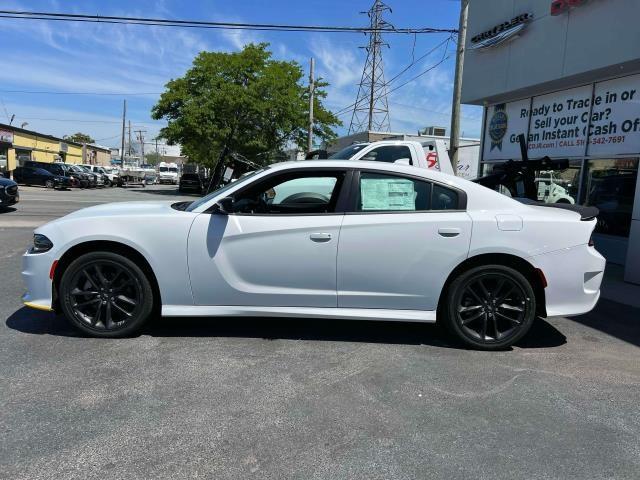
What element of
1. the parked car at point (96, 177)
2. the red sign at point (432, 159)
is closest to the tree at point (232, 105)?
the parked car at point (96, 177)

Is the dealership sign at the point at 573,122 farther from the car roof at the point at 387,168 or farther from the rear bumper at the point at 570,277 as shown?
the car roof at the point at 387,168

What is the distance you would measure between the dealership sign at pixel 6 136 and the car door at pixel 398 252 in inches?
1819

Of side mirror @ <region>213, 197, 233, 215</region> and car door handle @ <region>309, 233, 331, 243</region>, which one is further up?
side mirror @ <region>213, 197, 233, 215</region>

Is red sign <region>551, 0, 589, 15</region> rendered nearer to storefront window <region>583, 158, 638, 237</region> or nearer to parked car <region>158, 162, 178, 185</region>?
storefront window <region>583, 158, 638, 237</region>

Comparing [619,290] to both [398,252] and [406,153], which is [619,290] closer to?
[406,153]

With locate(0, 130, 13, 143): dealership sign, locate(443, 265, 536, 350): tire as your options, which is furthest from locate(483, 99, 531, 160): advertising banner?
locate(0, 130, 13, 143): dealership sign

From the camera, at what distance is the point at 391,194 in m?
4.43

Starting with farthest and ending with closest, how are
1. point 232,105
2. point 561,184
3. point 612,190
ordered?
point 232,105
point 561,184
point 612,190

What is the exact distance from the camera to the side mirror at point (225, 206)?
13.8 feet

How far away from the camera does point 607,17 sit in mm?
8898

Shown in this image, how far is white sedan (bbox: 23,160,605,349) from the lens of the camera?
4250 mm

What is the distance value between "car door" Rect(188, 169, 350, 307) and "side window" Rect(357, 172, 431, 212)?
0.29 metres

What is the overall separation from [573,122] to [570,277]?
Answer: 7.72m

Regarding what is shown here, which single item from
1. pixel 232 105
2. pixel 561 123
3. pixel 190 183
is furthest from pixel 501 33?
pixel 190 183
